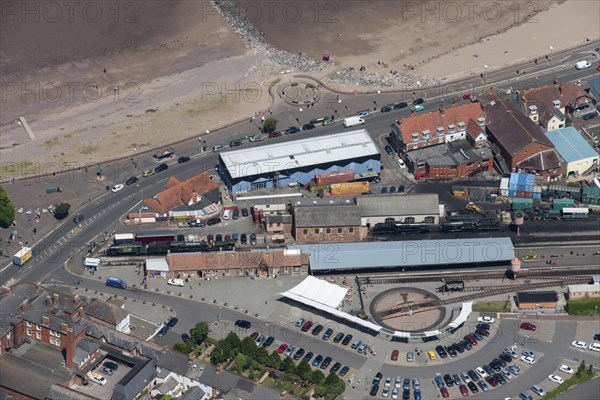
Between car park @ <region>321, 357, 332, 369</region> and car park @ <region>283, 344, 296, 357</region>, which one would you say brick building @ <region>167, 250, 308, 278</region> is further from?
car park @ <region>321, 357, 332, 369</region>

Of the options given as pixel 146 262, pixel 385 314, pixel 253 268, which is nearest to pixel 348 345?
pixel 385 314

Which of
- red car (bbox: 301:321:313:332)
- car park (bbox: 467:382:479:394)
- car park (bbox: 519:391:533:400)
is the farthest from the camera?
red car (bbox: 301:321:313:332)

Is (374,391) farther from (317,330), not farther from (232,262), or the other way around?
(232,262)

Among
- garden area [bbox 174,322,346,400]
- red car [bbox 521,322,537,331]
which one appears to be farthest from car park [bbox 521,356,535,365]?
garden area [bbox 174,322,346,400]

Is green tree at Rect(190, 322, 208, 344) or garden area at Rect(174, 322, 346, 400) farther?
green tree at Rect(190, 322, 208, 344)

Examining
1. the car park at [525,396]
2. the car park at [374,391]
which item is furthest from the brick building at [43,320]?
the car park at [525,396]

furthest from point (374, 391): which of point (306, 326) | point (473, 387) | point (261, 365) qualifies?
point (306, 326)

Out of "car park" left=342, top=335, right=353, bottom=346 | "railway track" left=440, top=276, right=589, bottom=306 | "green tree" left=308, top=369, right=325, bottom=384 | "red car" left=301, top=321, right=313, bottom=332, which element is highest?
"railway track" left=440, top=276, right=589, bottom=306
